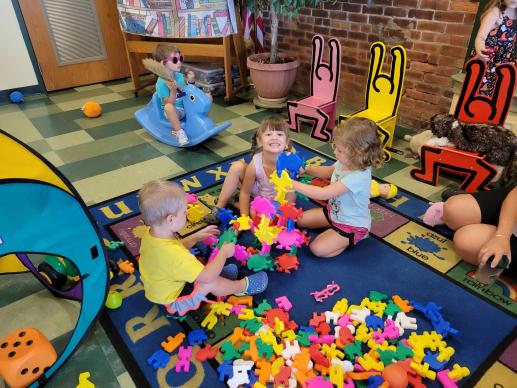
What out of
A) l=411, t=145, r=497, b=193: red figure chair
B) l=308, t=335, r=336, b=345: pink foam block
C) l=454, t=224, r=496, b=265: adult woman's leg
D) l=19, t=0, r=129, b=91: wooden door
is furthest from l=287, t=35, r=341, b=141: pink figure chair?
l=19, t=0, r=129, b=91: wooden door

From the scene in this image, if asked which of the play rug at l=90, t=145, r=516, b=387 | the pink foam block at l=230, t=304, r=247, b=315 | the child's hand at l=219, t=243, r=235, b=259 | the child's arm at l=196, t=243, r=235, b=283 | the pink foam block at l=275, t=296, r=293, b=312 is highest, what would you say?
the child's hand at l=219, t=243, r=235, b=259

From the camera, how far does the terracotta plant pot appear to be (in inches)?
126

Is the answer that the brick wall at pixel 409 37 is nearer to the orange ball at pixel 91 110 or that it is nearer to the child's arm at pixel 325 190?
the child's arm at pixel 325 190

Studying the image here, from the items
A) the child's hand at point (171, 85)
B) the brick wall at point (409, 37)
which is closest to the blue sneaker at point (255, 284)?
the child's hand at point (171, 85)

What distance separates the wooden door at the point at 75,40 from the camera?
370 cm

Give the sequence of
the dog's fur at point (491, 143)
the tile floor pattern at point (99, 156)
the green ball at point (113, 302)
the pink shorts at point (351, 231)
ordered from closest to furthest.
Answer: the tile floor pattern at point (99, 156), the green ball at point (113, 302), the pink shorts at point (351, 231), the dog's fur at point (491, 143)

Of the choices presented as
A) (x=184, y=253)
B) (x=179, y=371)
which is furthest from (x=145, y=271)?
(x=179, y=371)

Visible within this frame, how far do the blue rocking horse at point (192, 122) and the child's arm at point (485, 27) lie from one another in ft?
5.18

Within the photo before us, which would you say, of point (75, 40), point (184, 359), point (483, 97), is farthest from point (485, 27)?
point (75, 40)

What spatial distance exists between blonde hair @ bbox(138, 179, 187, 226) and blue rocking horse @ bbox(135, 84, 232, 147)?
4.91ft

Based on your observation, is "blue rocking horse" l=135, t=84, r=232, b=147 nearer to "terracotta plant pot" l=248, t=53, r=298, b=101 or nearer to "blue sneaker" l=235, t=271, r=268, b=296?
"terracotta plant pot" l=248, t=53, r=298, b=101

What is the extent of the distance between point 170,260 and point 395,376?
0.78 m

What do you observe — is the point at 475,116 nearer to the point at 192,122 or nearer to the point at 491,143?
the point at 491,143

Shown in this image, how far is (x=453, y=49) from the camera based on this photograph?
2.58m
